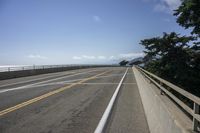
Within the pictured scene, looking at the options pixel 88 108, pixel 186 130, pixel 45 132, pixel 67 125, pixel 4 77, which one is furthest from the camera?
pixel 4 77

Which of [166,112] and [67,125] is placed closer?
[166,112]

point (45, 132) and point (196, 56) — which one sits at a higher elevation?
point (196, 56)

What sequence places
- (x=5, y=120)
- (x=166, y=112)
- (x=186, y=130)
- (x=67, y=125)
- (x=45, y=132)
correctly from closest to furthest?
(x=186, y=130), (x=166, y=112), (x=45, y=132), (x=67, y=125), (x=5, y=120)

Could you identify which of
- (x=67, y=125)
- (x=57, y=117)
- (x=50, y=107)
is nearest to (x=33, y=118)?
(x=57, y=117)

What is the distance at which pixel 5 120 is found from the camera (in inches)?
392

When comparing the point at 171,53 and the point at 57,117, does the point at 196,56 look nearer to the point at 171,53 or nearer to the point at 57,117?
the point at 171,53

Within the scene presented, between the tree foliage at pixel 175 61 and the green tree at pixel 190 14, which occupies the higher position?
the green tree at pixel 190 14

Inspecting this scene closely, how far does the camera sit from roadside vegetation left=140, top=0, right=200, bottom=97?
112 feet

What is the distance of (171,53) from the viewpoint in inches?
1574

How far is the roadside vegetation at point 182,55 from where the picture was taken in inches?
1340

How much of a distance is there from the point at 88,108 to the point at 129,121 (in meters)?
2.93

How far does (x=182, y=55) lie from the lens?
37.8 m

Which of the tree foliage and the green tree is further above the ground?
the green tree

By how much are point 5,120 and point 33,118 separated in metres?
0.87
